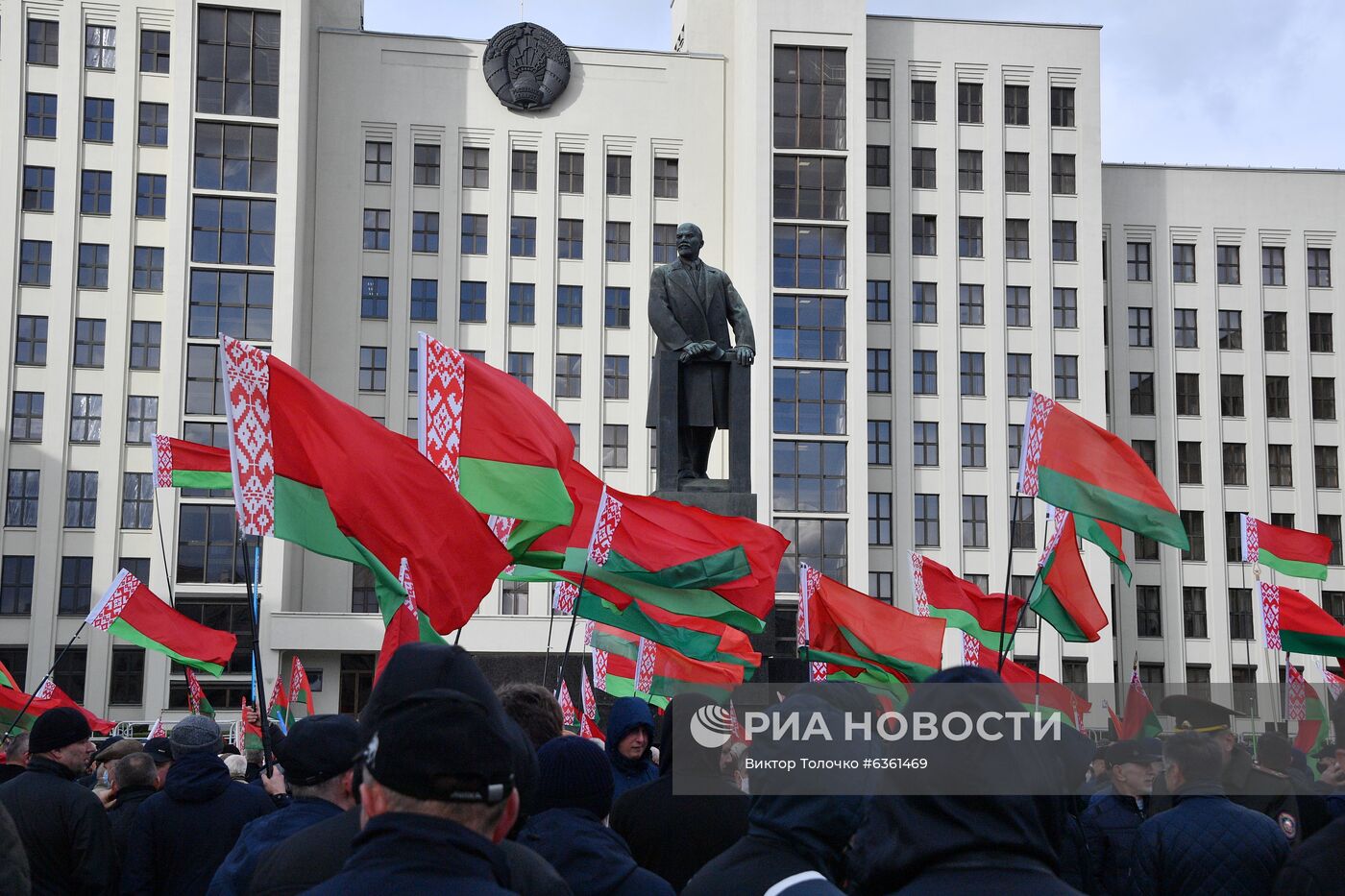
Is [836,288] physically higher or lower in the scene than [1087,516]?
higher

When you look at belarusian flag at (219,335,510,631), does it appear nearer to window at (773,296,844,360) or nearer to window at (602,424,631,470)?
window at (602,424,631,470)

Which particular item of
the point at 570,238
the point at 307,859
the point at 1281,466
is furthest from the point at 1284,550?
the point at 1281,466

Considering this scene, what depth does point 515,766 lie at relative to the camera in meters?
2.88

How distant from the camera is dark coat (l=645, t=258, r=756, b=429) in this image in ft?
45.6

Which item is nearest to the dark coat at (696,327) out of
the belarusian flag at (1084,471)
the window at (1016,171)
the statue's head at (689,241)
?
the statue's head at (689,241)

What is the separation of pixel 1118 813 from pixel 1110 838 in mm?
157

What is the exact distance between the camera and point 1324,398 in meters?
53.6

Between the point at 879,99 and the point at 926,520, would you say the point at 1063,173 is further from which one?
the point at 926,520

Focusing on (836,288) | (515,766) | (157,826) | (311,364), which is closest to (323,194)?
(311,364)

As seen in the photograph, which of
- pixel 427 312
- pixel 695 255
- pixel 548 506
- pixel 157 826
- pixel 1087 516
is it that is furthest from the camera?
pixel 427 312

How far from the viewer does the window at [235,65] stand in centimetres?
4684

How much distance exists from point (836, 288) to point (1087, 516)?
36809mm

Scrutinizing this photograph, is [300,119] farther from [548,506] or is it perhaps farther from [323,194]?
[548,506]

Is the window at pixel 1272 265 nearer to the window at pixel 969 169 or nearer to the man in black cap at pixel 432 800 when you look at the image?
the window at pixel 969 169
